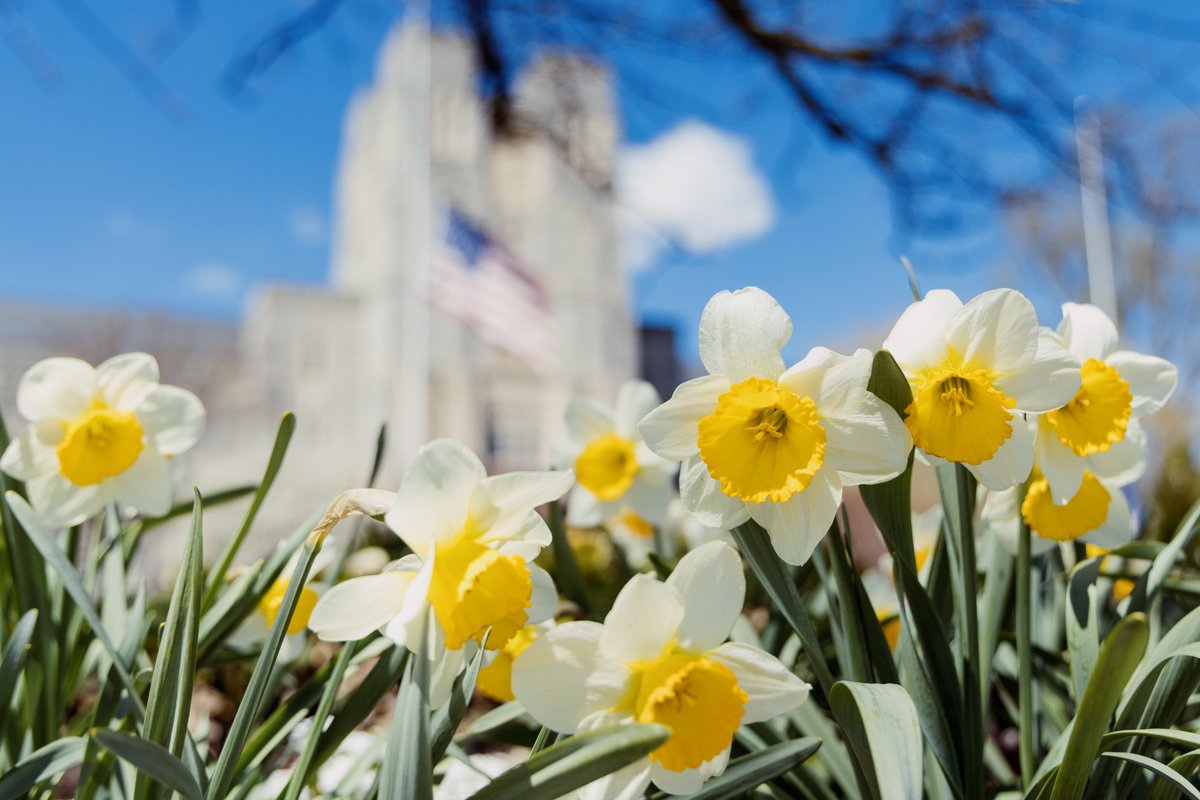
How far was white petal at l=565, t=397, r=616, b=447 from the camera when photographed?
1168 mm

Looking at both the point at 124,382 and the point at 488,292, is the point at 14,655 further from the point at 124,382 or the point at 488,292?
the point at 488,292

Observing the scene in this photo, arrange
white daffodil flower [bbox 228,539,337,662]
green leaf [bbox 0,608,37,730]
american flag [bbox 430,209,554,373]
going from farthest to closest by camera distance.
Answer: american flag [bbox 430,209,554,373], white daffodil flower [bbox 228,539,337,662], green leaf [bbox 0,608,37,730]

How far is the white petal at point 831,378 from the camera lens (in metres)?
0.54

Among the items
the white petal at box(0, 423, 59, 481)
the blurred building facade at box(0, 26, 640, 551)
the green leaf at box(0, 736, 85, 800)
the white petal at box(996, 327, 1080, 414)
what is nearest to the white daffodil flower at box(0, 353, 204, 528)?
the white petal at box(0, 423, 59, 481)

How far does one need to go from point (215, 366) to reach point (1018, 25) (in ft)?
63.1

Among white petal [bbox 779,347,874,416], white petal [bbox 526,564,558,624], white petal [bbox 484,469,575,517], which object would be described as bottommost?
white petal [bbox 526,564,558,624]

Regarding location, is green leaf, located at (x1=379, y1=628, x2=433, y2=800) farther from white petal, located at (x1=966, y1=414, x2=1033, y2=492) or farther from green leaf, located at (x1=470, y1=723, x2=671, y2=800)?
white petal, located at (x1=966, y1=414, x2=1033, y2=492)

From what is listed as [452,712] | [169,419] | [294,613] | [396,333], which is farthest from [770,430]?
[396,333]

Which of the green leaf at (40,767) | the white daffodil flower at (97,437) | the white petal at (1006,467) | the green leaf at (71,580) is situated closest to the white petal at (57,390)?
the white daffodil flower at (97,437)

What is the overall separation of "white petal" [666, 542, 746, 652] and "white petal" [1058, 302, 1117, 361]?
14.8 inches

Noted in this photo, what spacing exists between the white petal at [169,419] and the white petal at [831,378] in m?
0.58

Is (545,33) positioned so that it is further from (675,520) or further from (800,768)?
(800,768)

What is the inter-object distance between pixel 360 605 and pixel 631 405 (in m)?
0.71

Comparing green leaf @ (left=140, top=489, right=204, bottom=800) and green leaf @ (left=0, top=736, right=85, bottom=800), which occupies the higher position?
green leaf @ (left=140, top=489, right=204, bottom=800)
